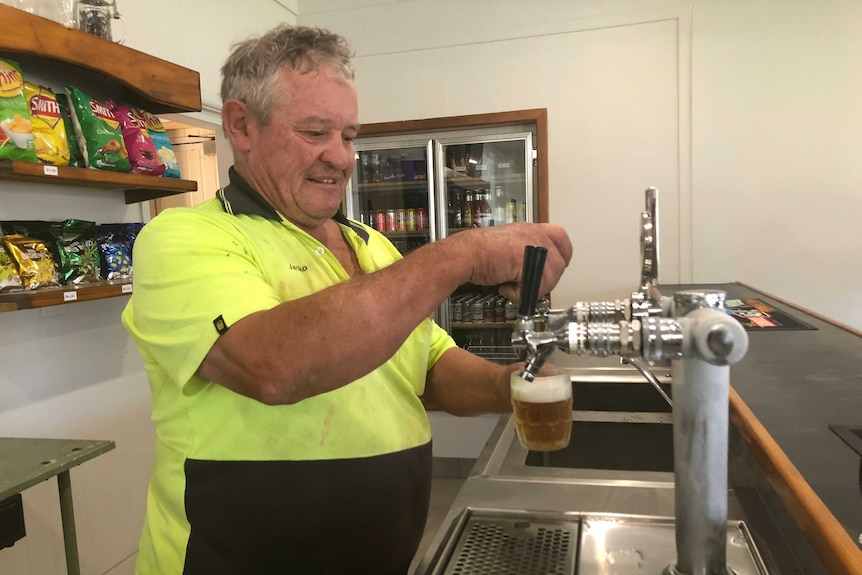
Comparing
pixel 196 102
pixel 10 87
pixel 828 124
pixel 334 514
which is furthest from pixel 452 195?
pixel 334 514

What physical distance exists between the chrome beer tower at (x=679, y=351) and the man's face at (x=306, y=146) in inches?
21.8

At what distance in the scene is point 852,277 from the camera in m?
3.21

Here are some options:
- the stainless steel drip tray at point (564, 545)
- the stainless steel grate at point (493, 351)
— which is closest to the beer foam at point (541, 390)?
the stainless steel drip tray at point (564, 545)

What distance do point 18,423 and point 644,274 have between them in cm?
208

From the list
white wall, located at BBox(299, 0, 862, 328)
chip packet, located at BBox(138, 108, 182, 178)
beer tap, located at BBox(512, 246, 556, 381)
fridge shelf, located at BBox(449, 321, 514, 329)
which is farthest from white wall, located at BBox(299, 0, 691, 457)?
beer tap, located at BBox(512, 246, 556, 381)

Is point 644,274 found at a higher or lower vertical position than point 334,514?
higher

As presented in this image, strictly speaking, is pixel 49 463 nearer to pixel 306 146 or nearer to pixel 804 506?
pixel 306 146

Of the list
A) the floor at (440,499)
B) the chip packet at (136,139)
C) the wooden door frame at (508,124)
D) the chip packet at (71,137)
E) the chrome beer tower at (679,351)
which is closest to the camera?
the chrome beer tower at (679,351)

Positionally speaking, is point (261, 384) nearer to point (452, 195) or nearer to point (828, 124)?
point (452, 195)

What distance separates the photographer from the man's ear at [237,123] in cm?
106

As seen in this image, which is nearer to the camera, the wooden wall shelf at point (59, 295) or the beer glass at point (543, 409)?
the beer glass at point (543, 409)

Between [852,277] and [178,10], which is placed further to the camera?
[852,277]

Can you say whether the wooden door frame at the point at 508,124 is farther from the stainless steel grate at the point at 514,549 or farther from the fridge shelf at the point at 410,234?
the stainless steel grate at the point at 514,549

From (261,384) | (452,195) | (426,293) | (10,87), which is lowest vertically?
(261,384)
